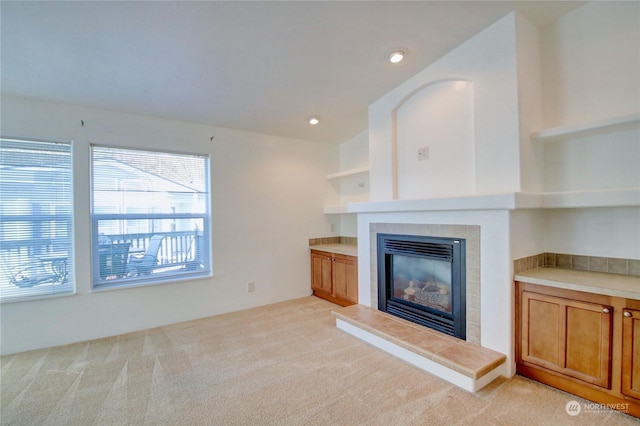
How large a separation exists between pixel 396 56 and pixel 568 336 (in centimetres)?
272

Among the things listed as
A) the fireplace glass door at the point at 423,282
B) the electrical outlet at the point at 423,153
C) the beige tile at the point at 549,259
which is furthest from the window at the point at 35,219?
the beige tile at the point at 549,259

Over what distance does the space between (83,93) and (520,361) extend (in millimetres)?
4717

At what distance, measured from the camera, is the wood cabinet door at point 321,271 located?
4.52 meters

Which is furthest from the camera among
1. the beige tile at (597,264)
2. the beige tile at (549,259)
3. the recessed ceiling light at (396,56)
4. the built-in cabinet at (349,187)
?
the built-in cabinet at (349,187)

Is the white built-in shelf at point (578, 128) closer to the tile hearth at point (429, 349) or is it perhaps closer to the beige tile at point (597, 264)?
the beige tile at point (597, 264)

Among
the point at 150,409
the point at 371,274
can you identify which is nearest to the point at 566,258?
the point at 371,274

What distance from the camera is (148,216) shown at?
3676mm

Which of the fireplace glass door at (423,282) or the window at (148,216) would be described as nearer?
the fireplace glass door at (423,282)

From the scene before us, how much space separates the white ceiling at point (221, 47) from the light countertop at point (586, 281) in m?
2.13

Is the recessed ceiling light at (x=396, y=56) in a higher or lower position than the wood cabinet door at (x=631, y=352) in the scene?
higher

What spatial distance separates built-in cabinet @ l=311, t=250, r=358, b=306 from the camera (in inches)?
161

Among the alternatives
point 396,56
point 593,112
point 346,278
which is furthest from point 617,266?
point 346,278

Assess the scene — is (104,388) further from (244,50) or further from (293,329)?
(244,50)

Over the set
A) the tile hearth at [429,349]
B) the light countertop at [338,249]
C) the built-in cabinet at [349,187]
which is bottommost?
the tile hearth at [429,349]
